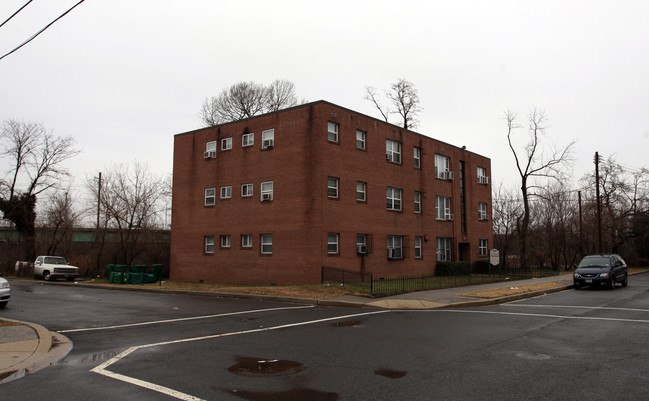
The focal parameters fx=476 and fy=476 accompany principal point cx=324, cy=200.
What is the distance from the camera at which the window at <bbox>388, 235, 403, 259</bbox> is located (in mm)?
29875

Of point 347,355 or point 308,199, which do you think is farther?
point 308,199

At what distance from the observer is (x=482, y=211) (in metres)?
40.4

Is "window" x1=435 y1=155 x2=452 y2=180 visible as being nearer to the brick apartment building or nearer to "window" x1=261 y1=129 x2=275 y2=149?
the brick apartment building

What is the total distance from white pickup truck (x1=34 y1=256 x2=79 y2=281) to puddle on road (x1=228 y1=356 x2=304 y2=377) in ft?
103

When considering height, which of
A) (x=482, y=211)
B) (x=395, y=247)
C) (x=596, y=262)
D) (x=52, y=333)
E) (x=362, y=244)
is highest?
(x=482, y=211)

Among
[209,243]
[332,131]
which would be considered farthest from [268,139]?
[209,243]

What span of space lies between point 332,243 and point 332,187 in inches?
123

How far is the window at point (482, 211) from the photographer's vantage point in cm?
3996

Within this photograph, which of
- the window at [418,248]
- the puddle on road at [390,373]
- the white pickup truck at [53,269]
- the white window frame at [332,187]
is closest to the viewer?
the puddle on road at [390,373]

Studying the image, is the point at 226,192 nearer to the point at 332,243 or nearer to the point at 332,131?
the point at 332,131

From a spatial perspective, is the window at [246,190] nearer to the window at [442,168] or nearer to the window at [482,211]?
the window at [442,168]

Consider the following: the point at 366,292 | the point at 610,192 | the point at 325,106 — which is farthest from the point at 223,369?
the point at 610,192

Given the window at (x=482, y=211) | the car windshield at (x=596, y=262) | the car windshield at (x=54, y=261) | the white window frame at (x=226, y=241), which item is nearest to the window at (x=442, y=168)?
the window at (x=482, y=211)

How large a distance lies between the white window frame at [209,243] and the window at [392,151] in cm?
1246
